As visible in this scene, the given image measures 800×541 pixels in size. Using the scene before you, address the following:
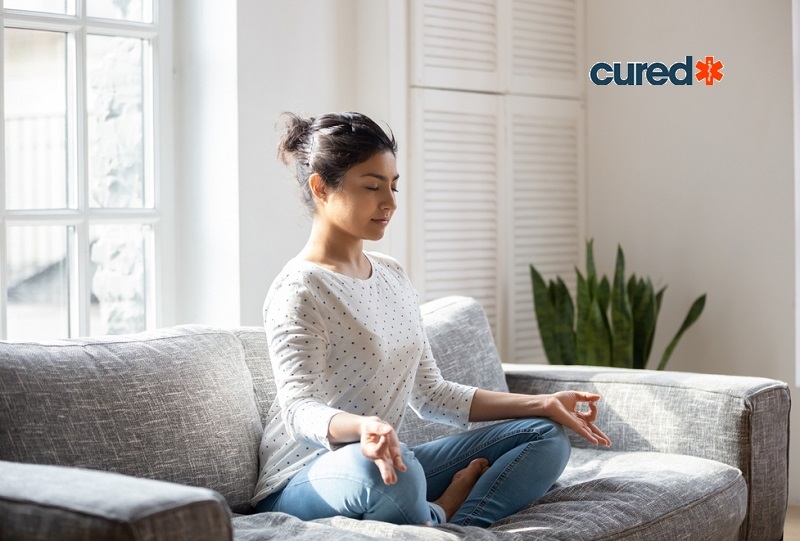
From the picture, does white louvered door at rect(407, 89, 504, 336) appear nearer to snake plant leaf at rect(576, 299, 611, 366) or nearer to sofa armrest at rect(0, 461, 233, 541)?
snake plant leaf at rect(576, 299, 611, 366)

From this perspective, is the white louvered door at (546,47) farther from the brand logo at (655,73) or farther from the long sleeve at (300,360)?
the long sleeve at (300,360)

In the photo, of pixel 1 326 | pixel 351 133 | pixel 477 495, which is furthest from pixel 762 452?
pixel 1 326

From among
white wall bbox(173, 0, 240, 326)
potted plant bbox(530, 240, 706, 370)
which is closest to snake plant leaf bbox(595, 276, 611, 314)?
potted plant bbox(530, 240, 706, 370)

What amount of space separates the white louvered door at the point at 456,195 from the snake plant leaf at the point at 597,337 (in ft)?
1.19

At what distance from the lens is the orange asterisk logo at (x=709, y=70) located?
3.92 meters

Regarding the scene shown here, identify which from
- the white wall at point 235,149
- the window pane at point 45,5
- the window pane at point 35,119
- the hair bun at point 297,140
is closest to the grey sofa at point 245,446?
the hair bun at point 297,140

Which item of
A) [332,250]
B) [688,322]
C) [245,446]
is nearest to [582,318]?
[688,322]

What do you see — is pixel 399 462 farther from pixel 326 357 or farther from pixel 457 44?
pixel 457 44

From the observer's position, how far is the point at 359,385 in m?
2.18

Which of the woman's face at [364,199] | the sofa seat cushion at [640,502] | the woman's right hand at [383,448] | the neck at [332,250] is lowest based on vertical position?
the sofa seat cushion at [640,502]

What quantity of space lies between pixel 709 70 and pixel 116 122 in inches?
83.0

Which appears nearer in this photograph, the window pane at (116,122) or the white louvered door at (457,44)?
the window pane at (116,122)

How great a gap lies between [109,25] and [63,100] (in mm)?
251

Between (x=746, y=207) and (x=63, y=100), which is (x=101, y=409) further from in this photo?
(x=746, y=207)
